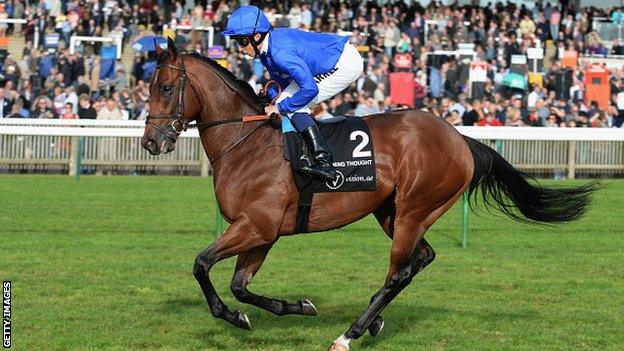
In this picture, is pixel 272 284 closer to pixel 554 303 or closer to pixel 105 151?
pixel 554 303

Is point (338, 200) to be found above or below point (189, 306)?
above

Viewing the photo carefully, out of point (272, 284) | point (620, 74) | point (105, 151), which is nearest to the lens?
point (272, 284)

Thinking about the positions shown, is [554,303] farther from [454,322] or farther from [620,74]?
[620,74]

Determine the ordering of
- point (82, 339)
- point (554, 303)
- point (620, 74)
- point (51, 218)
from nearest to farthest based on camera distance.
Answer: point (82, 339) < point (554, 303) < point (51, 218) < point (620, 74)

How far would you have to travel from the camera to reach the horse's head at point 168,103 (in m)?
6.81

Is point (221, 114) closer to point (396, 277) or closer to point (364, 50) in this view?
point (396, 277)

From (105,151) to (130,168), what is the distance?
20.1 inches

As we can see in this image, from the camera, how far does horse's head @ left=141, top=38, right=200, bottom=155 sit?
6812 mm

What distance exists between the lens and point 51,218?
519 inches

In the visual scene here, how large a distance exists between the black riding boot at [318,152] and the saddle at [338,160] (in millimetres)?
41

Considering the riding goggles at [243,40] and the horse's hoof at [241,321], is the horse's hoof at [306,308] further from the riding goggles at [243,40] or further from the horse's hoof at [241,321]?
the riding goggles at [243,40]

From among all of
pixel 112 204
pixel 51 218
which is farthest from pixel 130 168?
pixel 51 218

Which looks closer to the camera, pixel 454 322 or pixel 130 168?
pixel 454 322

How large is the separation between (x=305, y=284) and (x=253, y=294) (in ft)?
7.09
